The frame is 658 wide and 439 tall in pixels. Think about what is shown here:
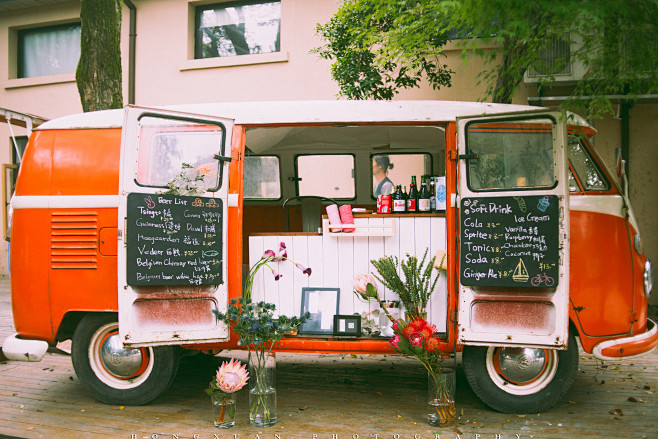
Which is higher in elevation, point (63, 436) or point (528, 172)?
point (528, 172)

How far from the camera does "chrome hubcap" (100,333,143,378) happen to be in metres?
4.71

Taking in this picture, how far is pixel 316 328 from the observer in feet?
15.9

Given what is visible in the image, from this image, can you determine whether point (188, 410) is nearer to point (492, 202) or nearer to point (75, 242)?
point (75, 242)

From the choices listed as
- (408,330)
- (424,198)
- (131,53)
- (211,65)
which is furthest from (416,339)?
(131,53)

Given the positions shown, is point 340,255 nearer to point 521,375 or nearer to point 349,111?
point 349,111

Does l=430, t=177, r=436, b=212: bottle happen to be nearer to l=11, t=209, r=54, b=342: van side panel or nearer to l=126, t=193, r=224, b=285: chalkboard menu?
l=126, t=193, r=224, b=285: chalkboard menu

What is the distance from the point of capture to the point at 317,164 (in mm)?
6977

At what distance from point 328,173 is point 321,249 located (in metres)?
2.31

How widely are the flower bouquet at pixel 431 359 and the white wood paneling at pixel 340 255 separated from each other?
55 centimetres

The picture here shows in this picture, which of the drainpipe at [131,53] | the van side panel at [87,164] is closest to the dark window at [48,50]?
the drainpipe at [131,53]

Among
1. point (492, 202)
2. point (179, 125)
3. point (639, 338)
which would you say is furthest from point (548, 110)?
point (179, 125)

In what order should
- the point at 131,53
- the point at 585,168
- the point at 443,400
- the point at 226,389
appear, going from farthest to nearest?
the point at 131,53, the point at 585,168, the point at 443,400, the point at 226,389

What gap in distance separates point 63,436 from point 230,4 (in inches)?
365

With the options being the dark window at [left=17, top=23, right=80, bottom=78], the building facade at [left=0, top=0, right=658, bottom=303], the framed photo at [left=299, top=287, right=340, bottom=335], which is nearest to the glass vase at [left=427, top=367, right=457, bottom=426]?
the framed photo at [left=299, top=287, right=340, bottom=335]
